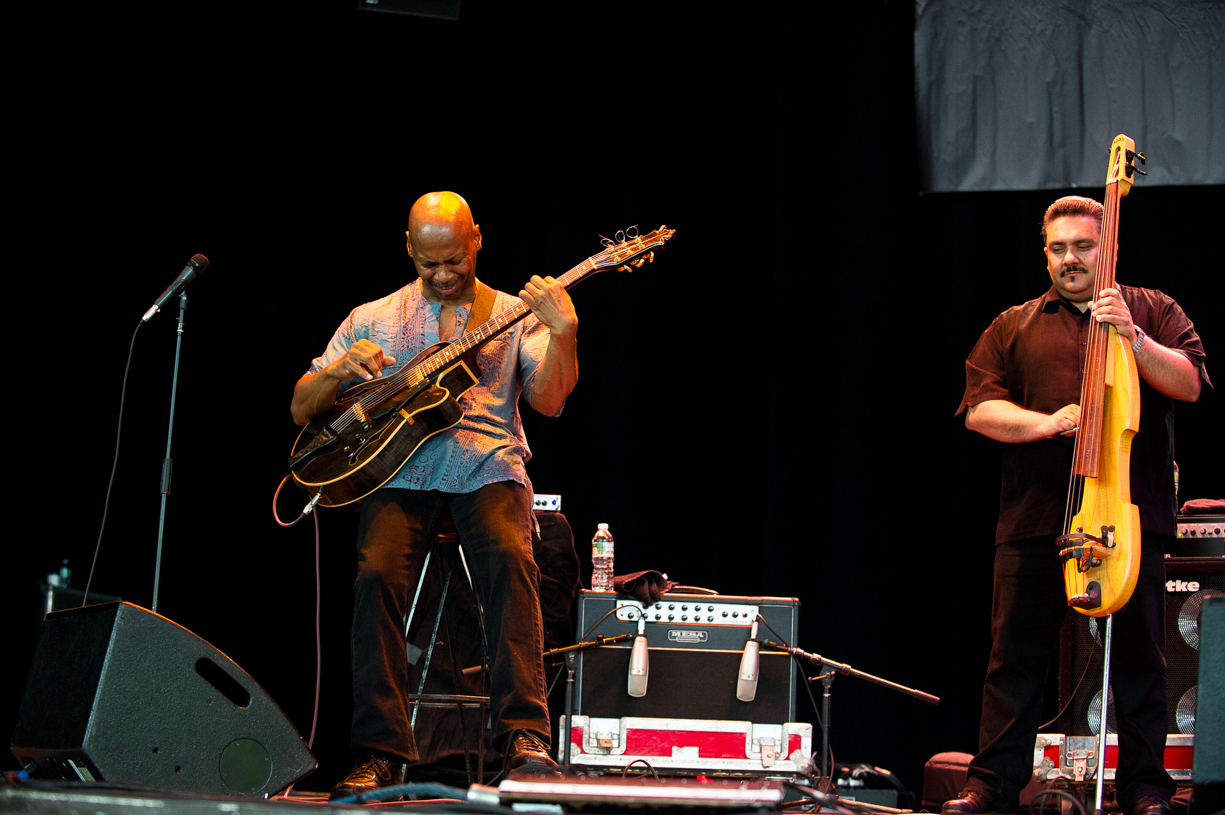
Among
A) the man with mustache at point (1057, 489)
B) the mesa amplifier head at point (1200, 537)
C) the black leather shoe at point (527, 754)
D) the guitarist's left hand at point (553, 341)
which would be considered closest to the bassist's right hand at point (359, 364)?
the guitarist's left hand at point (553, 341)

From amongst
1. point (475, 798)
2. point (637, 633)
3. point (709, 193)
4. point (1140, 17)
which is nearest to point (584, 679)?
point (637, 633)

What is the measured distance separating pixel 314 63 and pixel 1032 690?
3822 mm

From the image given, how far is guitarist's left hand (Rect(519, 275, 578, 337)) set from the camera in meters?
3.18

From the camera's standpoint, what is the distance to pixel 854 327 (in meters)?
4.59

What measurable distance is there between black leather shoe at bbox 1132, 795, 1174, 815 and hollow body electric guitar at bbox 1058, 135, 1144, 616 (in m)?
0.48

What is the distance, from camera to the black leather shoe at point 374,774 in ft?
9.08

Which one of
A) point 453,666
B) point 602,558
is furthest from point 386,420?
point 602,558

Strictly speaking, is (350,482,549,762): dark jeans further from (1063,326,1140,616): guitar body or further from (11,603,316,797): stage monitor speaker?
(1063,326,1140,616): guitar body

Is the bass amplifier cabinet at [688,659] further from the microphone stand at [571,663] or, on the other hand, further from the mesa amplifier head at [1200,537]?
the mesa amplifier head at [1200,537]

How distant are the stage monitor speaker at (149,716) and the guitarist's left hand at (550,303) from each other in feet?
4.16

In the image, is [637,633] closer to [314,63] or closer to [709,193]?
[709,193]

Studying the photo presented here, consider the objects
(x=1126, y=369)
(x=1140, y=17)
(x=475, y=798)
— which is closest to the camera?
(x=475, y=798)

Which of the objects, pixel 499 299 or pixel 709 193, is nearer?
pixel 499 299

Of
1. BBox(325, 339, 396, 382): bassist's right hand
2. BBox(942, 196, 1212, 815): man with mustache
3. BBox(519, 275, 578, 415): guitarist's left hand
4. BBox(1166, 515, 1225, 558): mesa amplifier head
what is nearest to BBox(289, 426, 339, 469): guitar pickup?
BBox(325, 339, 396, 382): bassist's right hand
